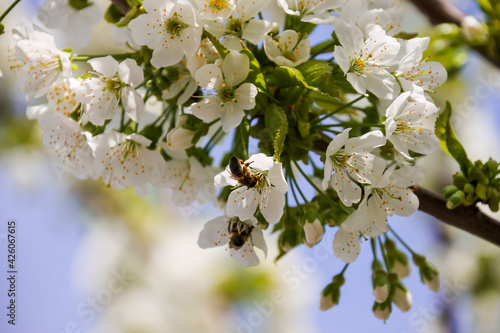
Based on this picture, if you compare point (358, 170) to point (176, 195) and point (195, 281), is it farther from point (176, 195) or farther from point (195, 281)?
point (195, 281)

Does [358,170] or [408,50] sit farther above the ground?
[408,50]

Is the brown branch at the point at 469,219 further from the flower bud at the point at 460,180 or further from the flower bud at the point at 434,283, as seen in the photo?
the flower bud at the point at 434,283

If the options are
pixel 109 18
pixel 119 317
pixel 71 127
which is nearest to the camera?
pixel 71 127

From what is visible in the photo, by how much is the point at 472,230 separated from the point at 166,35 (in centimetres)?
70

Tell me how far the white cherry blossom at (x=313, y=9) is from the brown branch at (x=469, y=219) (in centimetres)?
38

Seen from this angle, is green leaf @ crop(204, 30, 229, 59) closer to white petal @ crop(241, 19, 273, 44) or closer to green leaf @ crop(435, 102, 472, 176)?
white petal @ crop(241, 19, 273, 44)

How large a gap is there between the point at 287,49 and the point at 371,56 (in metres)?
0.15

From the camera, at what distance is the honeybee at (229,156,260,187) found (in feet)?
2.57

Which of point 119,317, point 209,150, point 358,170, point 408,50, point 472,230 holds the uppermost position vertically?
point 408,50

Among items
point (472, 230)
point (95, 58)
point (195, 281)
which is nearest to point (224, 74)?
point (95, 58)

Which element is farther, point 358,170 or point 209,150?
point 209,150

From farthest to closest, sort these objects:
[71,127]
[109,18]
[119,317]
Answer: [119,317] → [109,18] → [71,127]

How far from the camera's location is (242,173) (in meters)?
0.80

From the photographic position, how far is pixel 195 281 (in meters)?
3.07
